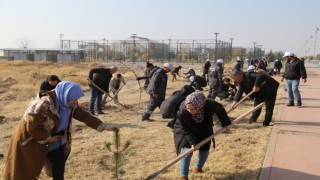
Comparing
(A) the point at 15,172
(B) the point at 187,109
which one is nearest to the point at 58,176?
(A) the point at 15,172

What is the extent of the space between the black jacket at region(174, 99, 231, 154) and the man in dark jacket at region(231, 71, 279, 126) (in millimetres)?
3093

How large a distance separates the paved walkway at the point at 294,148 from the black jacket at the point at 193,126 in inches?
37.9

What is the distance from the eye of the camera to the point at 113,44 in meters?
50.7

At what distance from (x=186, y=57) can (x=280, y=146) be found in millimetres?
42571

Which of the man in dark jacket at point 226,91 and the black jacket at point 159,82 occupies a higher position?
the black jacket at point 159,82

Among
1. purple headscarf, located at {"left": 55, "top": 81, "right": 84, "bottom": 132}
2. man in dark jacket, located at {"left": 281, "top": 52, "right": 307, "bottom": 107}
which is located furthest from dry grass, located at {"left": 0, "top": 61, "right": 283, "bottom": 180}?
man in dark jacket, located at {"left": 281, "top": 52, "right": 307, "bottom": 107}

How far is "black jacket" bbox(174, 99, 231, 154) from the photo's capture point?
4.41 m

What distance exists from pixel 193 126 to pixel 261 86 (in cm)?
374

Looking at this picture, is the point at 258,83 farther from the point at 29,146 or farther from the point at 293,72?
the point at 29,146

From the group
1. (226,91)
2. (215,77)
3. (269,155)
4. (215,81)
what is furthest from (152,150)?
(226,91)

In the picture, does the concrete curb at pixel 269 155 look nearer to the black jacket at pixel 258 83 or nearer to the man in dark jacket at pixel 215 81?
the black jacket at pixel 258 83

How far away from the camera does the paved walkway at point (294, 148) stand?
4.95 meters

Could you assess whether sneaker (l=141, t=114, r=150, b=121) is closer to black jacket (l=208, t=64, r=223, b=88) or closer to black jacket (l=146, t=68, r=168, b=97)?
black jacket (l=146, t=68, r=168, b=97)

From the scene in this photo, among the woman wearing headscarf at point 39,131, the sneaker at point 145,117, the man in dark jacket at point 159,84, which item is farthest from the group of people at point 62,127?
the sneaker at point 145,117
